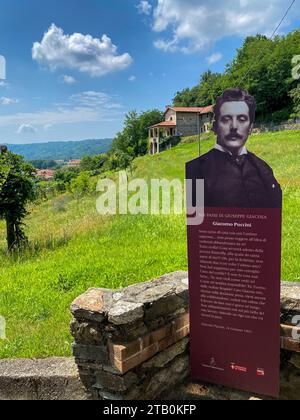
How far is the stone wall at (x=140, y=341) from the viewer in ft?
8.52

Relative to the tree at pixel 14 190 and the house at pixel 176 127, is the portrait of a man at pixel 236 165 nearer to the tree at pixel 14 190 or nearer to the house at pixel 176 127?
the tree at pixel 14 190

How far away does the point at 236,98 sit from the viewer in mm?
2594

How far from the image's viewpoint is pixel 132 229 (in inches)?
300

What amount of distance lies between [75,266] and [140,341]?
114 inches

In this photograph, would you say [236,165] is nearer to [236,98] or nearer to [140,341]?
[236,98]

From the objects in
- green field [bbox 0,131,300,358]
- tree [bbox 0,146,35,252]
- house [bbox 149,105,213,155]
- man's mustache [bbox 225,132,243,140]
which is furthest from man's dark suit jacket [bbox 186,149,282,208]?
house [bbox 149,105,213,155]

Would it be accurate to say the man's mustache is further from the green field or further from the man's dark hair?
the green field

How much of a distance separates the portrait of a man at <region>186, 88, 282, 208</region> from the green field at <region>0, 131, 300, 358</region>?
199 centimetres

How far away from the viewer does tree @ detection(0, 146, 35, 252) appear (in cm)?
737

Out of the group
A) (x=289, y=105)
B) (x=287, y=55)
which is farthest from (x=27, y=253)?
(x=287, y=55)

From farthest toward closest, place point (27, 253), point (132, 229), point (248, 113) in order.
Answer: point (132, 229), point (27, 253), point (248, 113)
